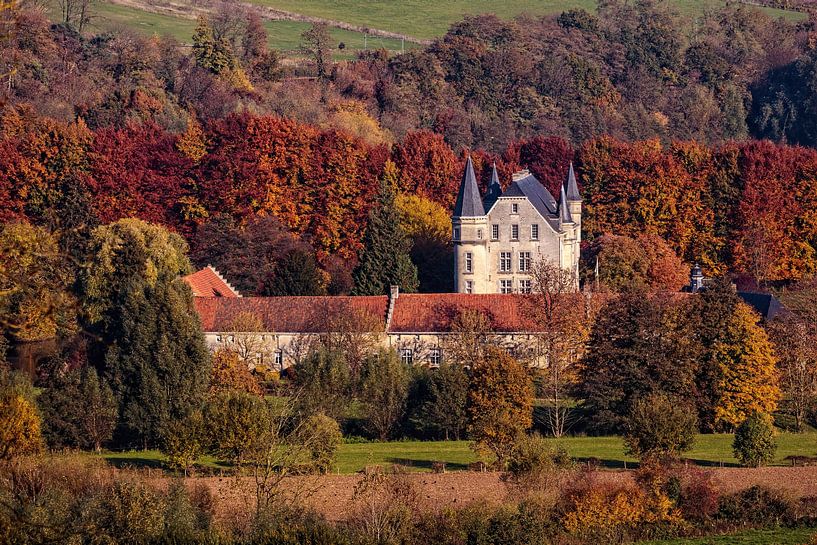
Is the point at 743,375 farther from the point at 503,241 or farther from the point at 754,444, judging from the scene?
the point at 503,241

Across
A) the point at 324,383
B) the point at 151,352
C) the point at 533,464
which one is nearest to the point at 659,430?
the point at 533,464

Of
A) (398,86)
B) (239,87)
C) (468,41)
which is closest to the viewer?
(239,87)

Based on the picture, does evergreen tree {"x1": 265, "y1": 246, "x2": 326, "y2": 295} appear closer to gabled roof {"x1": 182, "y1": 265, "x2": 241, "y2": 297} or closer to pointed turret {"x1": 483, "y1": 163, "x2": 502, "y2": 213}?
gabled roof {"x1": 182, "y1": 265, "x2": 241, "y2": 297}

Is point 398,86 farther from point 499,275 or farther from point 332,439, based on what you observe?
point 332,439

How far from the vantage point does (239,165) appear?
90562 mm

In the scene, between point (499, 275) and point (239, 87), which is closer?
point (499, 275)

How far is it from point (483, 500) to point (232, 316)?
31088mm

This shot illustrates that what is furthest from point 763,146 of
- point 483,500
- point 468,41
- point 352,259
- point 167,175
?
point 483,500

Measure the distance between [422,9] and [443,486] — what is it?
11384 cm

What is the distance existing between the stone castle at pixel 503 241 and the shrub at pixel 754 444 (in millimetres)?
31593

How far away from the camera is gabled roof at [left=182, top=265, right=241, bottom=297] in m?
73.4

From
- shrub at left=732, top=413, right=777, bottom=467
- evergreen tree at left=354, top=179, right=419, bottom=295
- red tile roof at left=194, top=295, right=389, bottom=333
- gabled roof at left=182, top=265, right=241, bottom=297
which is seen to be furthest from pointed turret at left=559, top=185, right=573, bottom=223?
shrub at left=732, top=413, right=777, bottom=467

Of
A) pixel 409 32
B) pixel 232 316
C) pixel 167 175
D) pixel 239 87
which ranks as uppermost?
pixel 409 32

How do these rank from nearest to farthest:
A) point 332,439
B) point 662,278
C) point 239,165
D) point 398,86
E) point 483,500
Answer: point 483,500 < point 332,439 < point 662,278 < point 239,165 < point 398,86
